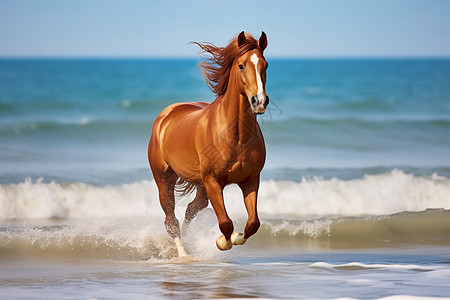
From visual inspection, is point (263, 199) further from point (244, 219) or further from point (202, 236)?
point (202, 236)

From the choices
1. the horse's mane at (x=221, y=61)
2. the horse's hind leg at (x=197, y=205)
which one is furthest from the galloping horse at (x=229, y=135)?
the horse's hind leg at (x=197, y=205)

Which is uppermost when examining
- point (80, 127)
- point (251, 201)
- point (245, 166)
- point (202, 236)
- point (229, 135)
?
point (80, 127)

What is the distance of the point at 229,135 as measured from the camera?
627cm

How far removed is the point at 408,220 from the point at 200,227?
302 centimetres

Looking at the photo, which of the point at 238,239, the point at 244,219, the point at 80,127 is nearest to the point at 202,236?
the point at 238,239

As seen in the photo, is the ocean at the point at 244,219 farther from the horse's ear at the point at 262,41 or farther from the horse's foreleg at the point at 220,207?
the horse's ear at the point at 262,41

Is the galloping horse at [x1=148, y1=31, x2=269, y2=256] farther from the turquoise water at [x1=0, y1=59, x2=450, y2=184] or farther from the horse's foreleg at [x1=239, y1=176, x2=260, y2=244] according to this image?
the turquoise water at [x1=0, y1=59, x2=450, y2=184]

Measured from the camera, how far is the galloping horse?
595 cm

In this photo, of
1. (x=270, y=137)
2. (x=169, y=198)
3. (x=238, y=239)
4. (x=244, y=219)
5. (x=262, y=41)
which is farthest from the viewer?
(x=270, y=137)

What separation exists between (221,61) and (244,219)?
3673mm

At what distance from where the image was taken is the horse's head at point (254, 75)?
5.62 metres

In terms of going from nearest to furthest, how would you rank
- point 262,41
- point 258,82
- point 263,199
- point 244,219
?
point 258,82, point 262,41, point 244,219, point 263,199

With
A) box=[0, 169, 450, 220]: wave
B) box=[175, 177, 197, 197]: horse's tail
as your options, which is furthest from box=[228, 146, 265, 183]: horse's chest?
A: box=[0, 169, 450, 220]: wave

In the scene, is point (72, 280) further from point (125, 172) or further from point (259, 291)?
point (125, 172)
